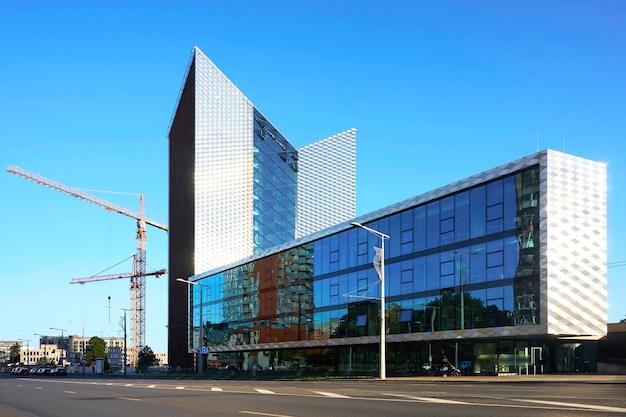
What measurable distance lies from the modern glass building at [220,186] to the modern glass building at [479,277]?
4217cm

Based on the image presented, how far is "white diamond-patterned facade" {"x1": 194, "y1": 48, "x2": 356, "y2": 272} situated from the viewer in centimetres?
10781

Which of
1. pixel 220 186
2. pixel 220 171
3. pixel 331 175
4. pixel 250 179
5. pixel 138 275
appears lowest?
pixel 138 275

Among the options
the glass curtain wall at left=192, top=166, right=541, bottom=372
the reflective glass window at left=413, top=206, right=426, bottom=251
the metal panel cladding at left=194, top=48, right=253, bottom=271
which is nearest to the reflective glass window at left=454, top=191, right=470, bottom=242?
the glass curtain wall at left=192, top=166, right=541, bottom=372

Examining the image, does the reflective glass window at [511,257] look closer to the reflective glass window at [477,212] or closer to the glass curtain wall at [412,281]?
the glass curtain wall at [412,281]

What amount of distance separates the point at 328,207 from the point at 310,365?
2718 inches

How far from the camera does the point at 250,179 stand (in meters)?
117

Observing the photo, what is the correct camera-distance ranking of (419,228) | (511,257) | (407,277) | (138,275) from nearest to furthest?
1. (511,257)
2. (419,228)
3. (407,277)
4. (138,275)

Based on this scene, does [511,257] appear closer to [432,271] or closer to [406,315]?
[432,271]

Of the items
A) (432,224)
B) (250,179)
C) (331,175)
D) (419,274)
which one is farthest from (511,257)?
(331,175)

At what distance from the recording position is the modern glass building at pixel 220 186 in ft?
352

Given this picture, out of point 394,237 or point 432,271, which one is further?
point 394,237

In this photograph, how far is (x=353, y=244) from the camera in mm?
61688

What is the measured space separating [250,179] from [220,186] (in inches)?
331

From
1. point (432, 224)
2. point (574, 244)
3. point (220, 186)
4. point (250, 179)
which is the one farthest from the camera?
point (250, 179)
